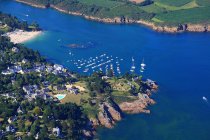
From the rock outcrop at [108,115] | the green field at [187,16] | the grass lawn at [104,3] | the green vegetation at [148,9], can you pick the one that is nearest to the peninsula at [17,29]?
the green vegetation at [148,9]

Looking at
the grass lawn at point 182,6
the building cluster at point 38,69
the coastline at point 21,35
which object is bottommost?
the building cluster at point 38,69

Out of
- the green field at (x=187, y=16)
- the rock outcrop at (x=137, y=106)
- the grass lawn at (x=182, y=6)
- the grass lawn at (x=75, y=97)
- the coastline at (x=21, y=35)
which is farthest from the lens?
the grass lawn at (x=182, y=6)

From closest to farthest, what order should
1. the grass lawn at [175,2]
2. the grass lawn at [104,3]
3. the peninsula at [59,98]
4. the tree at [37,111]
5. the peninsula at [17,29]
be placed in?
the peninsula at [59,98] < the tree at [37,111] < the peninsula at [17,29] < the grass lawn at [175,2] < the grass lawn at [104,3]

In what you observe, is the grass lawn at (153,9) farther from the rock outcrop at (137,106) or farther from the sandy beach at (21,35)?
the rock outcrop at (137,106)

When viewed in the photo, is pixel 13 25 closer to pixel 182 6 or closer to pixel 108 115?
pixel 182 6

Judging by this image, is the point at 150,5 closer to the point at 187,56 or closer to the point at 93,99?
the point at 187,56

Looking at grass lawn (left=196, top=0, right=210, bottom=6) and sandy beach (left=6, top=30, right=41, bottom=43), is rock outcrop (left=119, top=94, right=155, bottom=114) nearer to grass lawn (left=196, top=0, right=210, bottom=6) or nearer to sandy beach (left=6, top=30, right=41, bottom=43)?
sandy beach (left=6, top=30, right=41, bottom=43)

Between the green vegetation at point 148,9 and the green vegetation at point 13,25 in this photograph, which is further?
the green vegetation at point 148,9
